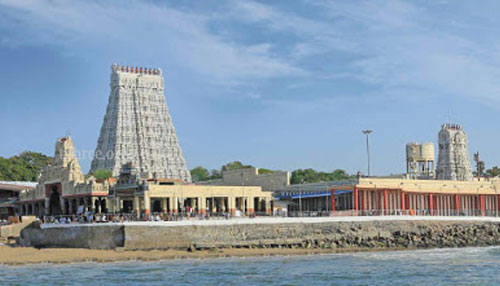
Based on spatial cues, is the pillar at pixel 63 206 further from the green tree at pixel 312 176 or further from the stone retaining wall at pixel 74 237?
the green tree at pixel 312 176

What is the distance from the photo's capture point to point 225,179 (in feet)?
324

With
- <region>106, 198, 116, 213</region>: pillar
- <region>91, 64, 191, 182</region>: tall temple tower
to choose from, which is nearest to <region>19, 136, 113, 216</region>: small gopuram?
<region>106, 198, 116, 213</region>: pillar

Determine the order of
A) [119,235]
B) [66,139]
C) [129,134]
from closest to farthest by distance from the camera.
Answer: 1. [119,235]
2. [66,139]
3. [129,134]

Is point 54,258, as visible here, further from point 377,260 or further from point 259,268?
point 377,260

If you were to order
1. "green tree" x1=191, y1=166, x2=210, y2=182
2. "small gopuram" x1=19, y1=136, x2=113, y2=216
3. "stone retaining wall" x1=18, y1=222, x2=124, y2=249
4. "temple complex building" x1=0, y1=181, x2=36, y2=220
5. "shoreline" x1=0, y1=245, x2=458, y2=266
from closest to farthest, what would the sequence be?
"shoreline" x1=0, y1=245, x2=458, y2=266
"stone retaining wall" x1=18, y1=222, x2=124, y2=249
"small gopuram" x1=19, y1=136, x2=113, y2=216
"temple complex building" x1=0, y1=181, x2=36, y2=220
"green tree" x1=191, y1=166, x2=210, y2=182

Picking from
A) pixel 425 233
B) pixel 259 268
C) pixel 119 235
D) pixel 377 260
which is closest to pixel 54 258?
pixel 119 235

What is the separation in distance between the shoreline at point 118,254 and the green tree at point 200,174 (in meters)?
98.1

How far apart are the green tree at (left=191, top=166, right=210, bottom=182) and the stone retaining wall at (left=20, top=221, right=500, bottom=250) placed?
89382 millimetres

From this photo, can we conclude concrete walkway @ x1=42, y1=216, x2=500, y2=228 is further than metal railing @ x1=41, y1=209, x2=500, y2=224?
No

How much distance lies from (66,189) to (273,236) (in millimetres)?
24679

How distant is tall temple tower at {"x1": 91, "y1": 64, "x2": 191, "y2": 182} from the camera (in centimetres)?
13012

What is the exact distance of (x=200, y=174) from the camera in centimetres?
17100

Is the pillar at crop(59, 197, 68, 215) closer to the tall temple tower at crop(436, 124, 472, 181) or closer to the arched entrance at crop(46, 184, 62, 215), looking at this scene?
the arched entrance at crop(46, 184, 62, 215)

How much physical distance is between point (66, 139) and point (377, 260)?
128 feet
